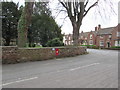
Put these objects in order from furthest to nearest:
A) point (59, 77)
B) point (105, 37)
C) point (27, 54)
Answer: point (105, 37), point (27, 54), point (59, 77)

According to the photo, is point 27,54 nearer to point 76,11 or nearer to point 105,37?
point 76,11

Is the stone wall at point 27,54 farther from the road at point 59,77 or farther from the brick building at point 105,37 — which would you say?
the brick building at point 105,37

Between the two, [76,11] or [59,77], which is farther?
[76,11]

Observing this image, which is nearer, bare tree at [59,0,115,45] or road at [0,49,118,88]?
road at [0,49,118,88]

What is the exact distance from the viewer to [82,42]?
6241 cm

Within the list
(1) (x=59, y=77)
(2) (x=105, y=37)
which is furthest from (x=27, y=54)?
(2) (x=105, y=37)

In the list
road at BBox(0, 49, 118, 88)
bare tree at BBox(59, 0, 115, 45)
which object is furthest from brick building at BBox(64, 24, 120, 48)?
road at BBox(0, 49, 118, 88)

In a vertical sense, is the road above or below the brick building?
below

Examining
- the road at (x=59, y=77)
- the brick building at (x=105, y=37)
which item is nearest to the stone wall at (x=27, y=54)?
the road at (x=59, y=77)

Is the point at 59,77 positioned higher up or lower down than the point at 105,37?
lower down

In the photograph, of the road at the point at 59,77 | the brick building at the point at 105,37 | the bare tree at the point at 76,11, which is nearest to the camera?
the road at the point at 59,77

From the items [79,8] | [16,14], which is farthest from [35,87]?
[16,14]

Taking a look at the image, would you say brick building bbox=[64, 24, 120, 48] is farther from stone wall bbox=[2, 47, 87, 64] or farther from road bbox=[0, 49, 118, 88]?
road bbox=[0, 49, 118, 88]

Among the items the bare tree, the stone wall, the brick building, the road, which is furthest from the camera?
the brick building
